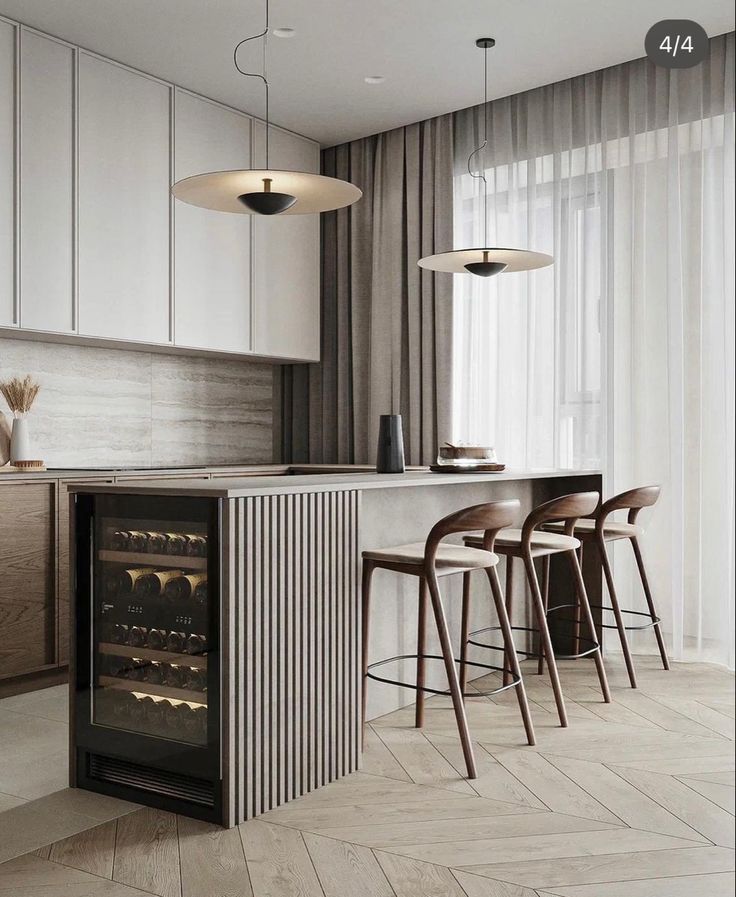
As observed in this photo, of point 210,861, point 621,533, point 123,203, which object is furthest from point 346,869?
point 123,203

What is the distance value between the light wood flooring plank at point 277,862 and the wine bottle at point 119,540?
0.80 m

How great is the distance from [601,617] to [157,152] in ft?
10.1

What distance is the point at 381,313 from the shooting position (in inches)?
211

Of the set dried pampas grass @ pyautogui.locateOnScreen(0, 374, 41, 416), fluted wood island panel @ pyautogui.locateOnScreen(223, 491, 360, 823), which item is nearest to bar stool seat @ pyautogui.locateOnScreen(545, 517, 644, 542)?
fluted wood island panel @ pyautogui.locateOnScreen(223, 491, 360, 823)

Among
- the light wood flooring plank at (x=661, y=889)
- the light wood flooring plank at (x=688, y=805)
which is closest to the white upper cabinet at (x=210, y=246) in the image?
the light wood flooring plank at (x=688, y=805)

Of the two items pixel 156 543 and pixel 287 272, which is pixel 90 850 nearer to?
pixel 156 543

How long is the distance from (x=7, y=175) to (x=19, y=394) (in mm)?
943

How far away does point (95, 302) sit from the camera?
4227 millimetres

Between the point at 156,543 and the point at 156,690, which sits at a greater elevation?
the point at 156,543

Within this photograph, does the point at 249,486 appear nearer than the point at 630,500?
Yes

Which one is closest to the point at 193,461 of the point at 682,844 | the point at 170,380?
the point at 170,380

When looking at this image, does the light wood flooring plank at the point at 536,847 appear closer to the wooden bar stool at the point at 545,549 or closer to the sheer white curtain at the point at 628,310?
the wooden bar stool at the point at 545,549

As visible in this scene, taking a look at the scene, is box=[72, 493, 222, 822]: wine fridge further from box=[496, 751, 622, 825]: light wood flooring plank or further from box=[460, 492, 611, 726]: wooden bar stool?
box=[460, 492, 611, 726]: wooden bar stool

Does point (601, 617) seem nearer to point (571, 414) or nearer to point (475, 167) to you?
point (571, 414)
